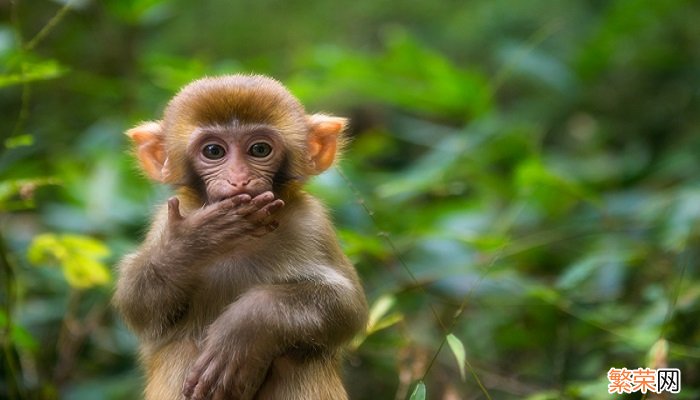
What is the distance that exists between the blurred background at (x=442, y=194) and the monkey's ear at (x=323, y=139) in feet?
0.56

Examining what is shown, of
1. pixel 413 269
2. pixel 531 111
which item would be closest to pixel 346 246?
pixel 413 269

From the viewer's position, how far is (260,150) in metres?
4.56

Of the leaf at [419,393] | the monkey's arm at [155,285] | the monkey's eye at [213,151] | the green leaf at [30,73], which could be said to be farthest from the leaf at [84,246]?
the leaf at [419,393]

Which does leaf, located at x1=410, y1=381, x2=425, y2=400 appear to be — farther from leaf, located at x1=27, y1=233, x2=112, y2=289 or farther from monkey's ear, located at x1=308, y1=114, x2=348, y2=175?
leaf, located at x1=27, y1=233, x2=112, y2=289

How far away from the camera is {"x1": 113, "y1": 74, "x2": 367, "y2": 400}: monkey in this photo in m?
4.28

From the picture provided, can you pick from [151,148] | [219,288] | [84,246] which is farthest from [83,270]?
[219,288]

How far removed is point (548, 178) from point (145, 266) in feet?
12.4

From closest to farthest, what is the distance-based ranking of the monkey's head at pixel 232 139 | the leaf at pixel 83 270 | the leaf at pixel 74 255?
the monkey's head at pixel 232 139 < the leaf at pixel 74 255 < the leaf at pixel 83 270

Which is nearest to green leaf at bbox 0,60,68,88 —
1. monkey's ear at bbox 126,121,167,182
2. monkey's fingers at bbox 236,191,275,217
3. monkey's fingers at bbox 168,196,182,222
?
monkey's ear at bbox 126,121,167,182

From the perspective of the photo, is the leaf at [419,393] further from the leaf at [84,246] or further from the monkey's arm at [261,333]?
the leaf at [84,246]

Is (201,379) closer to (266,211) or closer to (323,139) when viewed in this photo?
(266,211)

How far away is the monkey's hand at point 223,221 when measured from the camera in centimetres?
423

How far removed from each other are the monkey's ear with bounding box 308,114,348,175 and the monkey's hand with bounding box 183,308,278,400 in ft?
3.32

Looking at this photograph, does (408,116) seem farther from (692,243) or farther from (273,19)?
(692,243)
